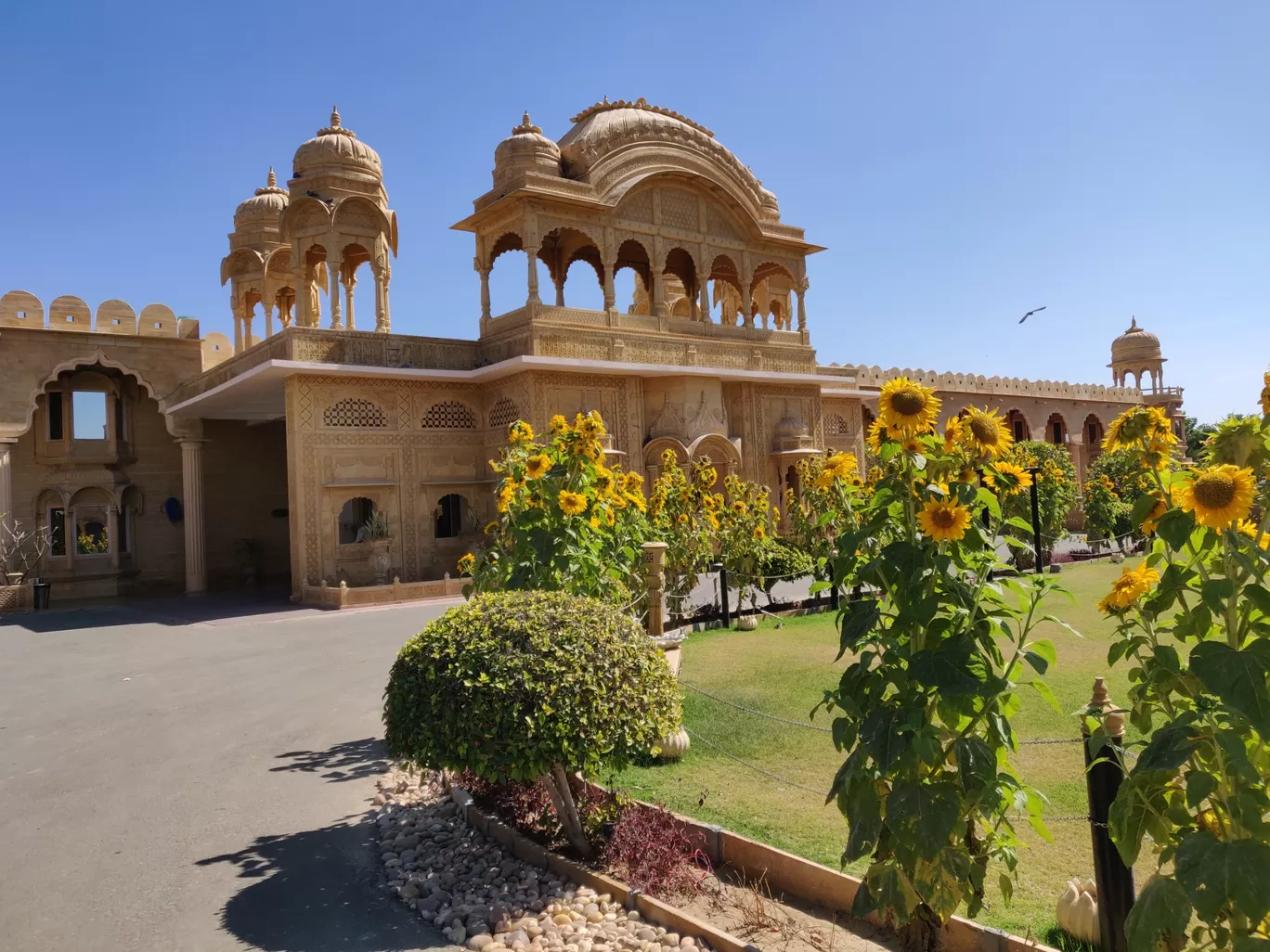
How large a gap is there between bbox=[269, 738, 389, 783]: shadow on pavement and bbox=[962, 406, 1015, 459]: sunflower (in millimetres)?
4846

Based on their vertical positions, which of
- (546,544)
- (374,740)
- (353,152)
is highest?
(353,152)

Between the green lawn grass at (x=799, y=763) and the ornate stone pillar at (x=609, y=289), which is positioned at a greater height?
the ornate stone pillar at (x=609, y=289)

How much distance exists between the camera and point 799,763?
18.5 ft

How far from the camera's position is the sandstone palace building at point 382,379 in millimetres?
16906

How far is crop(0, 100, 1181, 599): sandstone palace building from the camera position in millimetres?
16906

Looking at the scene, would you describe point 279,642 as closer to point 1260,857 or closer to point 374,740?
point 374,740

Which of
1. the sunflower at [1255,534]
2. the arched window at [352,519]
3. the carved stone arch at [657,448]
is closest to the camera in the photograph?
the sunflower at [1255,534]

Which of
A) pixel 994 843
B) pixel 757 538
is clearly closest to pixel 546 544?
pixel 994 843

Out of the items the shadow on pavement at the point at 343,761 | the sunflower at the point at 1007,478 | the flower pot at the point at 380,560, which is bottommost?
the shadow on pavement at the point at 343,761

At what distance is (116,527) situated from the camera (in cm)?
2109

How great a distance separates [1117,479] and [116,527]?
25.4 metres

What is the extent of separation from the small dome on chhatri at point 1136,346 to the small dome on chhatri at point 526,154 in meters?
30.5

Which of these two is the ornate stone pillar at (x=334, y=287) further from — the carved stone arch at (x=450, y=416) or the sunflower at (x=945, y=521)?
the sunflower at (x=945, y=521)

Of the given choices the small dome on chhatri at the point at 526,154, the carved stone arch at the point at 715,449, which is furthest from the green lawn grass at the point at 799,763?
the small dome on chhatri at the point at 526,154
